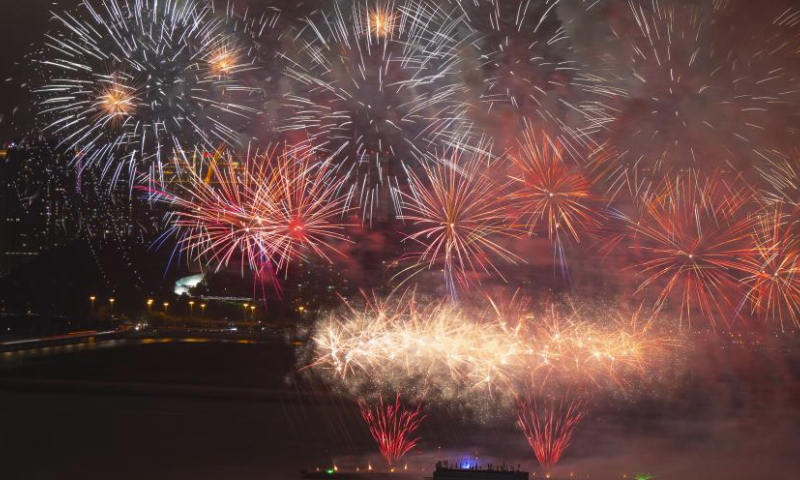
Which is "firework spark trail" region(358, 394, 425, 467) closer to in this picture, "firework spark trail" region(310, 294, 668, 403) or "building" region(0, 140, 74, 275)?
"firework spark trail" region(310, 294, 668, 403)

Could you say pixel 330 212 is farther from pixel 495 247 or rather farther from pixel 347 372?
pixel 347 372

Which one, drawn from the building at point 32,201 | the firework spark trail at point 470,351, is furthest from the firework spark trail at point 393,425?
the building at point 32,201

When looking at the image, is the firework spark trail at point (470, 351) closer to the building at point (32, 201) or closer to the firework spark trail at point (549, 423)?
the firework spark trail at point (549, 423)

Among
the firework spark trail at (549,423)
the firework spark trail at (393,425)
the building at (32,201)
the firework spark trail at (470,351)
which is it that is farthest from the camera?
the building at (32,201)

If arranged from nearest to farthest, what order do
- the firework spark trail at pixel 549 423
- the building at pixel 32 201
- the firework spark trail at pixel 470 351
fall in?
the firework spark trail at pixel 549 423
the firework spark trail at pixel 470 351
the building at pixel 32 201

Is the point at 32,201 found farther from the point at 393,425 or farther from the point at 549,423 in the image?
the point at 549,423
